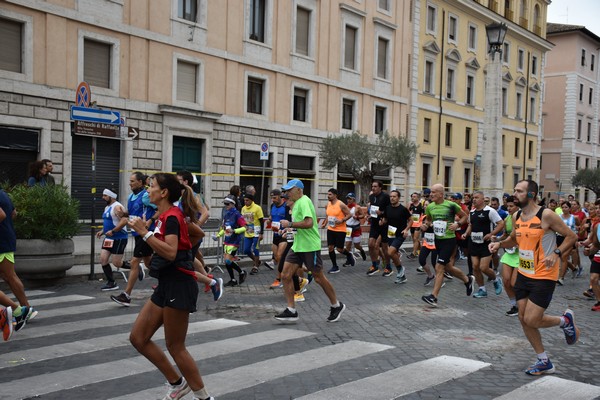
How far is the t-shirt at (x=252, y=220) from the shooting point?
534 inches

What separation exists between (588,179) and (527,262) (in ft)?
178

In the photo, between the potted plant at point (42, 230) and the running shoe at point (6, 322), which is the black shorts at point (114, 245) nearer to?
the potted plant at point (42, 230)

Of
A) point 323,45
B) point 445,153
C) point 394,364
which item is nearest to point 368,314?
point 394,364

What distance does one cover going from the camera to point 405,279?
1318 cm

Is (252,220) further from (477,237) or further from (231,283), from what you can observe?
(477,237)

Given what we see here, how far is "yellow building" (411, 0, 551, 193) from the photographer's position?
3956 centimetres

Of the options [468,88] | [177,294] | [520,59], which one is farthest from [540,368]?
[520,59]

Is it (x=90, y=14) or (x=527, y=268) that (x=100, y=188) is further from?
(x=527, y=268)

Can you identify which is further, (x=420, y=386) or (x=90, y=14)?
(x=90, y=14)

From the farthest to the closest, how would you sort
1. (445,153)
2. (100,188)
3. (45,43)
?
(445,153), (100,188), (45,43)

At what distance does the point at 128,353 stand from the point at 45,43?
1656cm

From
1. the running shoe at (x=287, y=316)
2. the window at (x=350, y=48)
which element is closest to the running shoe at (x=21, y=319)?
the running shoe at (x=287, y=316)

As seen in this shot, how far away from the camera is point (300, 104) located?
1204 inches

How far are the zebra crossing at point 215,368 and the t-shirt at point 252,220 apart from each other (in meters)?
5.35
